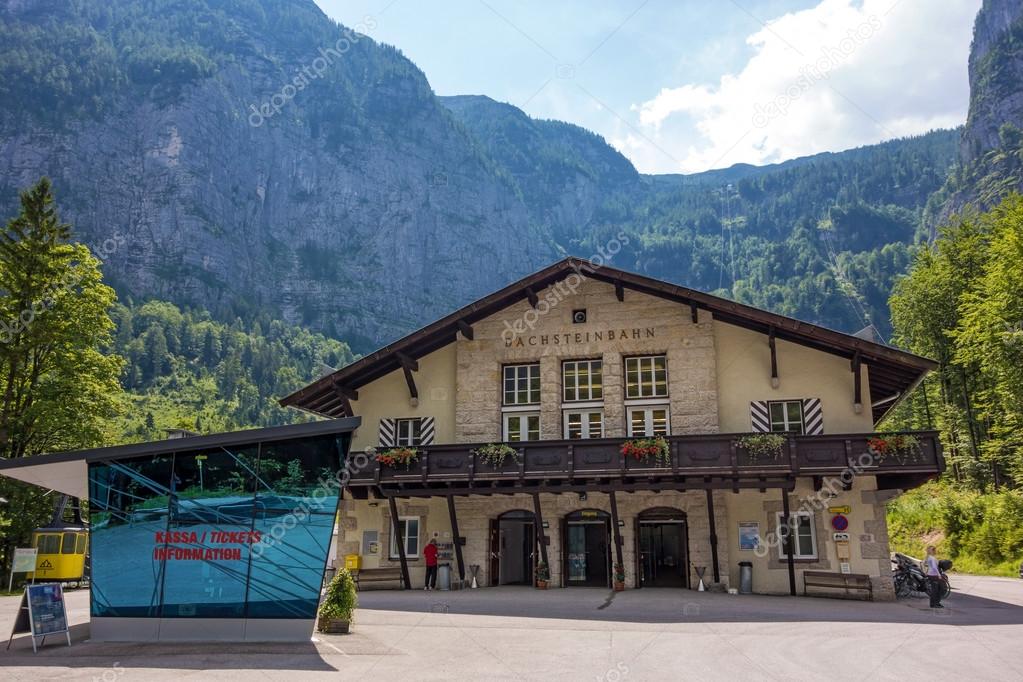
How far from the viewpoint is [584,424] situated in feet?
83.1

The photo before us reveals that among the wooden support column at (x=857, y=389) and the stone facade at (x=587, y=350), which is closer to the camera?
the wooden support column at (x=857, y=389)

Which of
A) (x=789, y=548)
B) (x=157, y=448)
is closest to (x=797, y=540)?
(x=789, y=548)

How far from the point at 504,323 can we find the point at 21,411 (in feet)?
67.3

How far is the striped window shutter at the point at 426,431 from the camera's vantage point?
86.9ft

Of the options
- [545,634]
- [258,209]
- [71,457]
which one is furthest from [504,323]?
[258,209]

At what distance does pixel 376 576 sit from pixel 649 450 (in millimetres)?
9399

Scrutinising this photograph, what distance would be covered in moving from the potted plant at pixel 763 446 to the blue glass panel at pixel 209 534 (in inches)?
511

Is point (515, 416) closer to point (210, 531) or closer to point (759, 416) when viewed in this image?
point (759, 416)

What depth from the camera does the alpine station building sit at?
21.7 metres

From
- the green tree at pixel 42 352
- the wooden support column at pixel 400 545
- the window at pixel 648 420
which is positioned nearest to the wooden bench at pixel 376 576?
the wooden support column at pixel 400 545

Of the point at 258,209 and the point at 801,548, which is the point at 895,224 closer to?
the point at 258,209

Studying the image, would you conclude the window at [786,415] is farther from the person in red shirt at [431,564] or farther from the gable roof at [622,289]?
the person in red shirt at [431,564]

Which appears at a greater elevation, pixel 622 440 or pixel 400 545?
pixel 622 440

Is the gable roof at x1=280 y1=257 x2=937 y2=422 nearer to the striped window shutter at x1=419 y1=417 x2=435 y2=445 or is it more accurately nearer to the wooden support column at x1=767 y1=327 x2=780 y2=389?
the wooden support column at x1=767 y1=327 x2=780 y2=389
